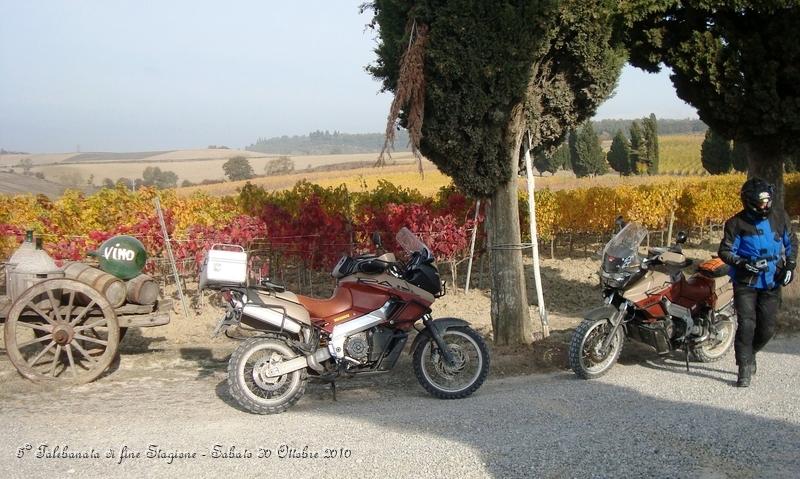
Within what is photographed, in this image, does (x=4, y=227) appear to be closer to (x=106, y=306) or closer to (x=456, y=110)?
(x=106, y=306)

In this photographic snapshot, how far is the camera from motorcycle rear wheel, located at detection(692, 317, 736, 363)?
24.9 ft

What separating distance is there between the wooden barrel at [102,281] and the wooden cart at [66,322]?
0.13 m

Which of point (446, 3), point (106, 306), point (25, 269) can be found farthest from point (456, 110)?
point (25, 269)

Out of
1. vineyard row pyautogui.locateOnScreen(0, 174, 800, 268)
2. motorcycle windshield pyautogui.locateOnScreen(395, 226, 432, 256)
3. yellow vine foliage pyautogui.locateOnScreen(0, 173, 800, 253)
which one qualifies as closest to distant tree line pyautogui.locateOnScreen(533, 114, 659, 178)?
yellow vine foliage pyautogui.locateOnScreen(0, 173, 800, 253)

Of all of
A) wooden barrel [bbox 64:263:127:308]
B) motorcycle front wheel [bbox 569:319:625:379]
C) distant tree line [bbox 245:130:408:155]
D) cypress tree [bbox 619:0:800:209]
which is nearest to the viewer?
motorcycle front wheel [bbox 569:319:625:379]

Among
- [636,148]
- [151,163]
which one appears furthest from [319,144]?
[636,148]

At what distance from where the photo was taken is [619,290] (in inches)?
277

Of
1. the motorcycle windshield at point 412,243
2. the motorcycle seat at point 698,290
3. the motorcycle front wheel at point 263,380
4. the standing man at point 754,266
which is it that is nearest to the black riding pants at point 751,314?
the standing man at point 754,266

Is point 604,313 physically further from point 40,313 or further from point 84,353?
point 40,313

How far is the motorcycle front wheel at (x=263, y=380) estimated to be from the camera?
19.2 ft

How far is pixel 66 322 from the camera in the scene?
23.2ft

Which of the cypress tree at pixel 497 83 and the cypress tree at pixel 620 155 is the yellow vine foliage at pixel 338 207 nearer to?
the cypress tree at pixel 497 83

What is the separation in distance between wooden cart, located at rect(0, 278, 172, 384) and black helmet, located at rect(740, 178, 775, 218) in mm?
5821

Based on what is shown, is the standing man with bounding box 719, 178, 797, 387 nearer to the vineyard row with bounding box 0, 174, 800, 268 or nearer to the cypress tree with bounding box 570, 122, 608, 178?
the vineyard row with bounding box 0, 174, 800, 268
